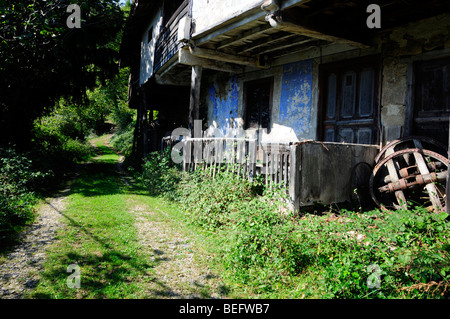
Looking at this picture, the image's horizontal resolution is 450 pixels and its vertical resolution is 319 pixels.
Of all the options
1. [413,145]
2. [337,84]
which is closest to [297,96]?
[337,84]

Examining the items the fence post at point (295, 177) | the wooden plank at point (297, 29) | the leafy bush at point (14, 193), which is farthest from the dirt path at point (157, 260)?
the wooden plank at point (297, 29)

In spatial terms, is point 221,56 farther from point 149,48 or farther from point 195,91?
point 149,48

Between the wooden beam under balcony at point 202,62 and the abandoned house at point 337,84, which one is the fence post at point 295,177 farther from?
the wooden beam under balcony at point 202,62

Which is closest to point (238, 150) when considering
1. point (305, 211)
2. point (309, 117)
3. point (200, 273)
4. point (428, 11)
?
point (305, 211)

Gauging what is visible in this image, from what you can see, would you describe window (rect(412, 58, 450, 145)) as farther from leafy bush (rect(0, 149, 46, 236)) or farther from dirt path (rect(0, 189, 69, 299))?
leafy bush (rect(0, 149, 46, 236))

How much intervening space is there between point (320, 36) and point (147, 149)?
10.4 m

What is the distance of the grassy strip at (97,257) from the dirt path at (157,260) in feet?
0.47

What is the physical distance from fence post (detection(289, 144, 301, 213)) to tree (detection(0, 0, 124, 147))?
7.78 meters

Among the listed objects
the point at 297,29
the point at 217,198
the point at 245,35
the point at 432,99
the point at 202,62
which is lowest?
the point at 217,198

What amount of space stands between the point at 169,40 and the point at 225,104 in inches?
114

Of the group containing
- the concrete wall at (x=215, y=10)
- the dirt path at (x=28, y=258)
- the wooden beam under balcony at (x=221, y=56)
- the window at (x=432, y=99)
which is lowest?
the dirt path at (x=28, y=258)

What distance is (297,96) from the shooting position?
7793mm

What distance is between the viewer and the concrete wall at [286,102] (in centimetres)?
748

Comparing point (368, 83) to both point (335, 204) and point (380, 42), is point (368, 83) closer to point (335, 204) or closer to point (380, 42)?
point (380, 42)
